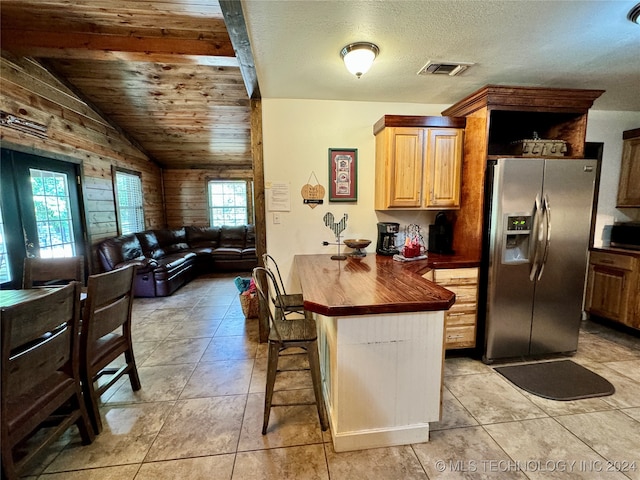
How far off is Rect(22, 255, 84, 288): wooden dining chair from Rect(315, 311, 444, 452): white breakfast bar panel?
2.22 m

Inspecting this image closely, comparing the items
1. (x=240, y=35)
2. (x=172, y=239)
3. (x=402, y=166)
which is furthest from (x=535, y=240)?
(x=172, y=239)

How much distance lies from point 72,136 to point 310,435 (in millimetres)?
4804

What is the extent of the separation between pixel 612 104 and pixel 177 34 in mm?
4511

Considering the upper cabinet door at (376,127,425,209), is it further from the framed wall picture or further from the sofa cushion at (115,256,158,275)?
the sofa cushion at (115,256,158,275)

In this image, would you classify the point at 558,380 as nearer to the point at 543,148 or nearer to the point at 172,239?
the point at 543,148

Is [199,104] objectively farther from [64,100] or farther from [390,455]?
[390,455]

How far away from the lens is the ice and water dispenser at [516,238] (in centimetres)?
230

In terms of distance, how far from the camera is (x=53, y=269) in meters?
2.31

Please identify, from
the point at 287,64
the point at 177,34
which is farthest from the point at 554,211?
the point at 177,34

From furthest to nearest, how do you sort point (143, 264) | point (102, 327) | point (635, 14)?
point (143, 264) < point (102, 327) < point (635, 14)

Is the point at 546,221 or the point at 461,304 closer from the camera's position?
the point at 546,221

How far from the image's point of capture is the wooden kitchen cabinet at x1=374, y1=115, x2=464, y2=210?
100 inches

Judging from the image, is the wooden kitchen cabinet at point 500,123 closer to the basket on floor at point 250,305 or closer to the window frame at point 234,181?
the basket on floor at point 250,305

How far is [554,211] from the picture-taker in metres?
2.31
